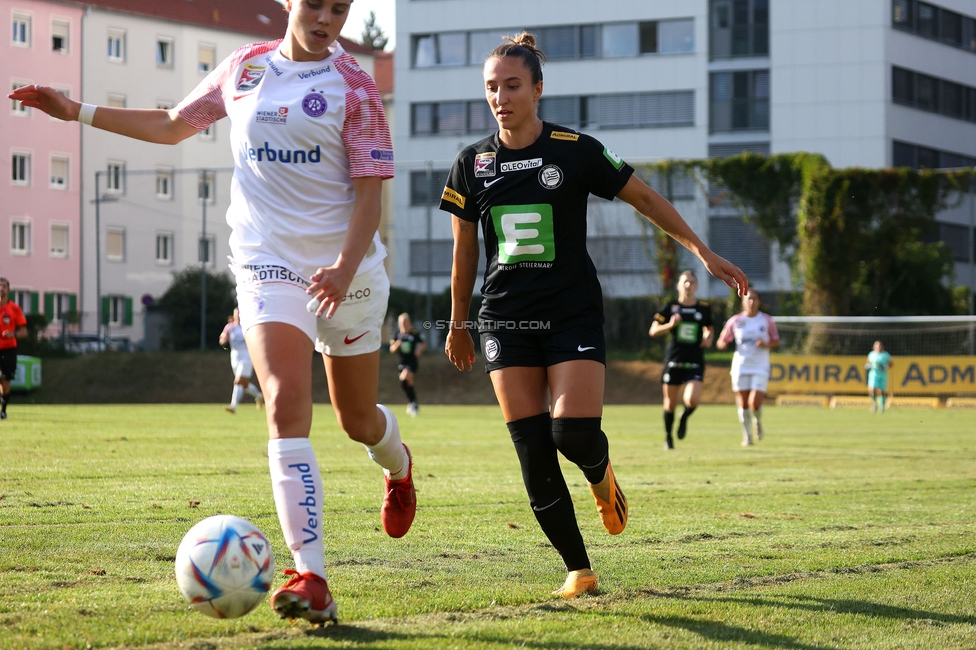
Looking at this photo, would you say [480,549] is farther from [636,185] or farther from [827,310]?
[827,310]

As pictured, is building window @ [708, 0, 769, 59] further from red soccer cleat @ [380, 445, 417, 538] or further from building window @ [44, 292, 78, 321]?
red soccer cleat @ [380, 445, 417, 538]

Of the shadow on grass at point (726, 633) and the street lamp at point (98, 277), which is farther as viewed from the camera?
the street lamp at point (98, 277)

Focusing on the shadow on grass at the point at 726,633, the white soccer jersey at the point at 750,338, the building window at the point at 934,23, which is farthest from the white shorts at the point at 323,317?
the building window at the point at 934,23

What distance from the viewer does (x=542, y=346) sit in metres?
5.14

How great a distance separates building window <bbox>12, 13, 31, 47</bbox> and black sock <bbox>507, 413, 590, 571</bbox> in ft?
175

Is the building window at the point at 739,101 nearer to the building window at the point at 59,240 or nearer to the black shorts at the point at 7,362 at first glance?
the building window at the point at 59,240

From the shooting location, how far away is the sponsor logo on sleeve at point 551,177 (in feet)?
16.7

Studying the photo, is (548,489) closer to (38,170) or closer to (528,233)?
(528,233)

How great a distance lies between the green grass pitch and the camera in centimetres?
412

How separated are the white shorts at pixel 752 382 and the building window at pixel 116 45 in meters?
45.6

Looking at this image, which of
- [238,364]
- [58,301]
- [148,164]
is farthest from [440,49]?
[238,364]

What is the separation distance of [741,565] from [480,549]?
4.36ft

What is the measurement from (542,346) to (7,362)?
50.3 feet

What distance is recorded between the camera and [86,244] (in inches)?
1834
